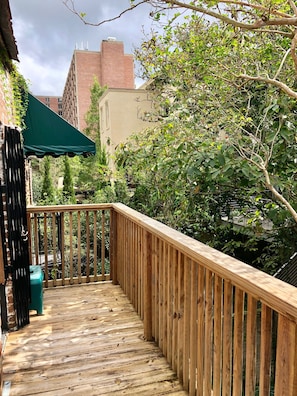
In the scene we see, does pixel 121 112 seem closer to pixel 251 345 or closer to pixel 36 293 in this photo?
pixel 36 293

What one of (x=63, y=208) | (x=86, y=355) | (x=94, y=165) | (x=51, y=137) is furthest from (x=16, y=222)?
(x=94, y=165)

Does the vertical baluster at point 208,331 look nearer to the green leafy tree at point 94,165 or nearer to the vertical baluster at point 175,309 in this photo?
the vertical baluster at point 175,309

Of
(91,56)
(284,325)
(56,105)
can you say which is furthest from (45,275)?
(56,105)

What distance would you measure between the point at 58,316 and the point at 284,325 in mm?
2766

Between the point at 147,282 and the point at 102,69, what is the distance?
36.1 metres

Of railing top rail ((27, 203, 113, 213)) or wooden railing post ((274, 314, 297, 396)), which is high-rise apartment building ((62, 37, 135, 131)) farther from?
wooden railing post ((274, 314, 297, 396))

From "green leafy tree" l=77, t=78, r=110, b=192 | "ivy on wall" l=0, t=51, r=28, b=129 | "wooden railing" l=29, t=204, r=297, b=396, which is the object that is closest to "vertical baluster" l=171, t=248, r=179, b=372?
"wooden railing" l=29, t=204, r=297, b=396

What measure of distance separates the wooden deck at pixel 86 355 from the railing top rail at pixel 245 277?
3.48 ft

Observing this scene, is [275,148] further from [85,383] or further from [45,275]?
[45,275]

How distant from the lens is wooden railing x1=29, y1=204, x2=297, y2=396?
1.20m

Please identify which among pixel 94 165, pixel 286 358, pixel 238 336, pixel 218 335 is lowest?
pixel 218 335

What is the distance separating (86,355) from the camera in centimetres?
265

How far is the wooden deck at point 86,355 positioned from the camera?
7.41 ft

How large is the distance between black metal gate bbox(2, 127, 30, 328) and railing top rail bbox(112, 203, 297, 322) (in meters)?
1.56
